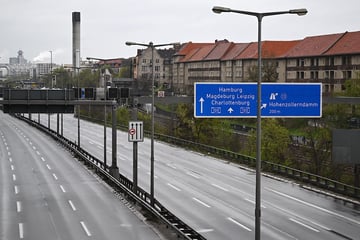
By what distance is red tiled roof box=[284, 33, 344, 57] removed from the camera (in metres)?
95.9

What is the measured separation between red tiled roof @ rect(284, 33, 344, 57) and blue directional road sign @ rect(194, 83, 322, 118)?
235 ft

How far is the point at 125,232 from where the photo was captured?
1064 inches

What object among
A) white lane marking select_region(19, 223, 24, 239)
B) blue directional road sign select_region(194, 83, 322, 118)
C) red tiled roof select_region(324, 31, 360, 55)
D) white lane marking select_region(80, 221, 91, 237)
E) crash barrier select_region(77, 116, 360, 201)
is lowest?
white lane marking select_region(19, 223, 24, 239)

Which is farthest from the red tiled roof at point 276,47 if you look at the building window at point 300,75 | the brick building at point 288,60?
the building window at point 300,75

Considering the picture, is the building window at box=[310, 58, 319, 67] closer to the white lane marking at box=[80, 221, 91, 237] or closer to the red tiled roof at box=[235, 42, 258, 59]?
the red tiled roof at box=[235, 42, 258, 59]

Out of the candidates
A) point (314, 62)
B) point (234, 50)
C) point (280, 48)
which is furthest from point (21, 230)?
point (234, 50)

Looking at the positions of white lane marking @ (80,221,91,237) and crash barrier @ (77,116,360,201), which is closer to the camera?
white lane marking @ (80,221,91,237)

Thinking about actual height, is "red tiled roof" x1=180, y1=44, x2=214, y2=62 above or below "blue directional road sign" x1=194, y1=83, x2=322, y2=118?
above

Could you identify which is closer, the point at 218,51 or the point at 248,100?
the point at 248,100

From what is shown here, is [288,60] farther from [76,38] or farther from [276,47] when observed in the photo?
[76,38]

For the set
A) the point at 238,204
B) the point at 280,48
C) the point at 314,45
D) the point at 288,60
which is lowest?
the point at 238,204

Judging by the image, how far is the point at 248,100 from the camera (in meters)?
25.3

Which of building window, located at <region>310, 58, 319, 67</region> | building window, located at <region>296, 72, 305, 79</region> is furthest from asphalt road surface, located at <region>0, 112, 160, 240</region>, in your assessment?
building window, located at <region>296, 72, 305, 79</region>

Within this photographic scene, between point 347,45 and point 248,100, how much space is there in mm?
70581
